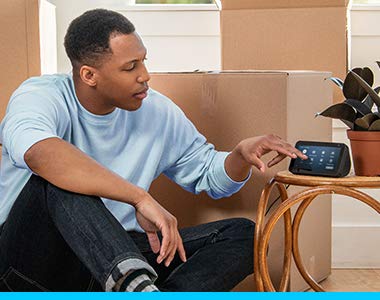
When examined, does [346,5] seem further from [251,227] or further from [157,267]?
[157,267]

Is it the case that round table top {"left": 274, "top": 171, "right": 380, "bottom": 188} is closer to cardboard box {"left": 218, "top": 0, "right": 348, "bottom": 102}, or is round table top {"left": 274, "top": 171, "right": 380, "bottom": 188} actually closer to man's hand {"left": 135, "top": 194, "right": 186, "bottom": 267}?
man's hand {"left": 135, "top": 194, "right": 186, "bottom": 267}

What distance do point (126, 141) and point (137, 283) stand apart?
0.52 m

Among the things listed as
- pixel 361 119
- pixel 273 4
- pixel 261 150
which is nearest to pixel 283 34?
pixel 273 4

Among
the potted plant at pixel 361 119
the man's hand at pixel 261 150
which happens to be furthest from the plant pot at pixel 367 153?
the man's hand at pixel 261 150

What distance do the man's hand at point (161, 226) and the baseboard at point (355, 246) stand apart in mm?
1279

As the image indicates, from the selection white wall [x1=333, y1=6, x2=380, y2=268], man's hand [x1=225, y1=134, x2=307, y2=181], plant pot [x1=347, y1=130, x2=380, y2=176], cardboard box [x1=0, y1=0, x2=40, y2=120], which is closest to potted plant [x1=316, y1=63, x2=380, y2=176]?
plant pot [x1=347, y1=130, x2=380, y2=176]

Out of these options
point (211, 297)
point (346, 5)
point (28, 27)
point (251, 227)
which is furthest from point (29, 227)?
point (346, 5)

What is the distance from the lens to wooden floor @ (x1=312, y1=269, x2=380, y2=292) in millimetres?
1974

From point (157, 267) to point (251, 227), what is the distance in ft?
0.69

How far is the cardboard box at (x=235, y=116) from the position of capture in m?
1.63

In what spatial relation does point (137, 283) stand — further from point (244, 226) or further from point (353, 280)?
point (353, 280)

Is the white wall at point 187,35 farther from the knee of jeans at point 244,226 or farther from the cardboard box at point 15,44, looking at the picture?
the knee of jeans at point 244,226

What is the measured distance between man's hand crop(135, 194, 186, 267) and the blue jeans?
46 mm

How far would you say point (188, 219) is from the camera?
1.70 meters
